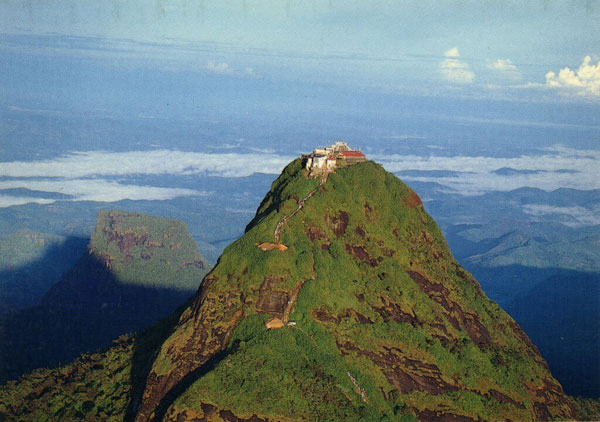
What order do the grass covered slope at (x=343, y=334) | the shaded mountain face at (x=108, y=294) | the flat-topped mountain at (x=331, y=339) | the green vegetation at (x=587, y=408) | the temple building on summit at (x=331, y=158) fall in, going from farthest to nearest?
the shaded mountain face at (x=108, y=294) → the green vegetation at (x=587, y=408) → the temple building on summit at (x=331, y=158) → the flat-topped mountain at (x=331, y=339) → the grass covered slope at (x=343, y=334)

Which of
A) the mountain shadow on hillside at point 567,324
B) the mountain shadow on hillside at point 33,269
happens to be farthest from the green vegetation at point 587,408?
the mountain shadow on hillside at point 33,269

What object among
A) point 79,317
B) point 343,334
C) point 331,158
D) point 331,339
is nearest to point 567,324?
point 331,158

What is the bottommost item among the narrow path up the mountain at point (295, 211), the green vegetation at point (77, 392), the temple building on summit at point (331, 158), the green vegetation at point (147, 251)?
the green vegetation at point (147, 251)

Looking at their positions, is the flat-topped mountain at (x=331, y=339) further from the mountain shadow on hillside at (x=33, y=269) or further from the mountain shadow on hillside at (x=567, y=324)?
the mountain shadow on hillside at (x=33, y=269)

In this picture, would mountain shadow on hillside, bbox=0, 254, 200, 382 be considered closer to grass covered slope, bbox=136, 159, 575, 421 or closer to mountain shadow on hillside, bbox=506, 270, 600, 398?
grass covered slope, bbox=136, 159, 575, 421

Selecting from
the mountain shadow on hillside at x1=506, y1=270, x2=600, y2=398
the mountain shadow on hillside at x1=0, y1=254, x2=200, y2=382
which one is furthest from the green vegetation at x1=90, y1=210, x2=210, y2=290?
the mountain shadow on hillside at x1=506, y1=270, x2=600, y2=398

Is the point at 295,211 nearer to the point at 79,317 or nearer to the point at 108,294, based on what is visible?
the point at 79,317
